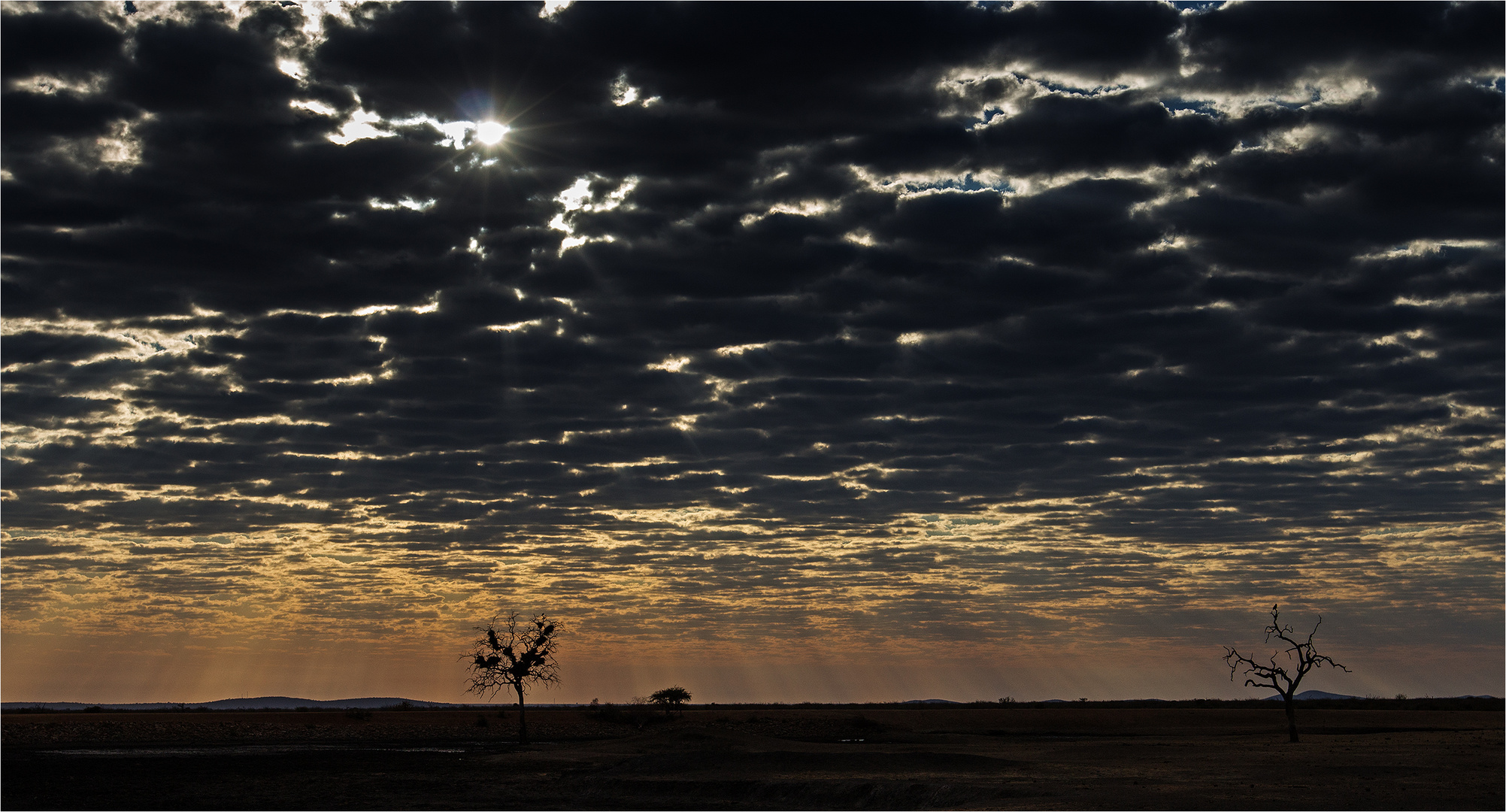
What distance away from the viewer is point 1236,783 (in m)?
39.7

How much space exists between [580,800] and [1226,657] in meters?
40.7

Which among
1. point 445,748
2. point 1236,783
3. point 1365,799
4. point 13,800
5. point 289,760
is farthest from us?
point 445,748

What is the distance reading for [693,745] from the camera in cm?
5972

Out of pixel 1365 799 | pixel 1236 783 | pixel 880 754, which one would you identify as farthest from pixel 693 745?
pixel 1365 799

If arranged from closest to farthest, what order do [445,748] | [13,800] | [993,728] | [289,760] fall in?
1. [13,800]
2. [289,760]
3. [445,748]
4. [993,728]

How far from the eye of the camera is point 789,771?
50844 mm

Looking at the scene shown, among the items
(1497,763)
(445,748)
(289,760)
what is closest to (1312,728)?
(1497,763)

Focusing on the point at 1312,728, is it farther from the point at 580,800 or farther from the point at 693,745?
the point at 580,800

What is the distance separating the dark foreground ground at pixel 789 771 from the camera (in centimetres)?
3859

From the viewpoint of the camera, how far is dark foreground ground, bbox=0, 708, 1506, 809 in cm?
3859

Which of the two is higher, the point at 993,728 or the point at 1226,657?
the point at 1226,657

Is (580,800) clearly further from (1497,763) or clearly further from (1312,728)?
(1312,728)

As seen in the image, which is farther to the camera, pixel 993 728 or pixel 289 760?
pixel 993 728

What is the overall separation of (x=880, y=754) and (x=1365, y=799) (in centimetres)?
2757
